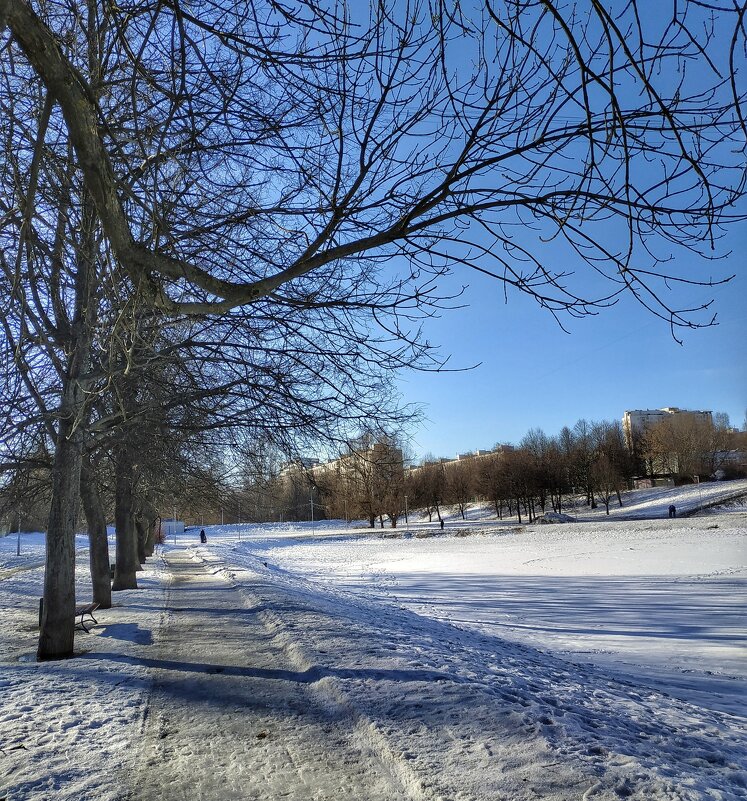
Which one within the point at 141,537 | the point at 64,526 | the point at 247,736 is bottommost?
the point at 247,736

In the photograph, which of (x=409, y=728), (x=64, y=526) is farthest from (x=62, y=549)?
(x=409, y=728)

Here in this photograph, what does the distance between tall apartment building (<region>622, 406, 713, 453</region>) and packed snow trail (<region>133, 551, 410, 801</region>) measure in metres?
86.9

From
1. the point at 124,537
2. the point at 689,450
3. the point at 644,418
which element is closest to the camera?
the point at 124,537

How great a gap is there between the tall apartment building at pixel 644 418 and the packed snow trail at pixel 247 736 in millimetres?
86874

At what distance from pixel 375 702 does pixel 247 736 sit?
3.57ft

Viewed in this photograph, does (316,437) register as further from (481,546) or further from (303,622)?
(481,546)

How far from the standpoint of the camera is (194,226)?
5.79m

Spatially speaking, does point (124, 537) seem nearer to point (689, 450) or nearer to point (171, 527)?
point (171, 527)

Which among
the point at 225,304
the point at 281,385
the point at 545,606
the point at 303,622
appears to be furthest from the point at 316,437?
the point at 545,606

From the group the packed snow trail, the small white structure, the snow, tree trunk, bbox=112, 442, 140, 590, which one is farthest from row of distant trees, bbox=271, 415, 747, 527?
the packed snow trail

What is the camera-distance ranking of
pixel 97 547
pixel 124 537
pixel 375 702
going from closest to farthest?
pixel 375 702 → pixel 97 547 → pixel 124 537

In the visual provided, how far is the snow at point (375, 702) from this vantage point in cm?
373

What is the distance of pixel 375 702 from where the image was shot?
509 cm

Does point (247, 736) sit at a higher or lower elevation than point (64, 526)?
lower
